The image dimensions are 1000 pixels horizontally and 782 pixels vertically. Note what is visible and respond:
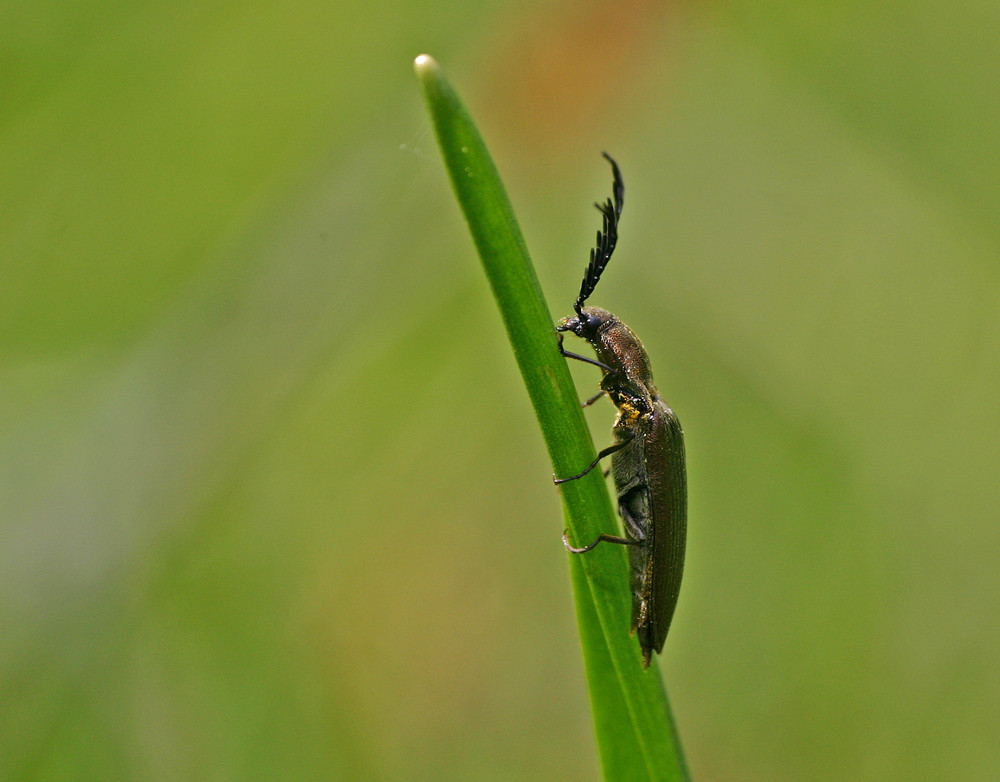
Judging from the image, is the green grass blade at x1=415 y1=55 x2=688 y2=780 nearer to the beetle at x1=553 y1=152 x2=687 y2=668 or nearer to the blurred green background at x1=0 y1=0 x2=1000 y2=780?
the beetle at x1=553 y1=152 x2=687 y2=668

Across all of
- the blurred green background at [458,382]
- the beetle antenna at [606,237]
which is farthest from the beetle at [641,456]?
the blurred green background at [458,382]

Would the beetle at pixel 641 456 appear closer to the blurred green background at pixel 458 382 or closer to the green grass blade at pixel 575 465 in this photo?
the green grass blade at pixel 575 465

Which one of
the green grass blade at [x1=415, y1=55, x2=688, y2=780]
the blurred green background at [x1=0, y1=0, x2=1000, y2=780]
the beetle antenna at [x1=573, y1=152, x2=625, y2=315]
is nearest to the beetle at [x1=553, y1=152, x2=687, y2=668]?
the beetle antenna at [x1=573, y1=152, x2=625, y2=315]

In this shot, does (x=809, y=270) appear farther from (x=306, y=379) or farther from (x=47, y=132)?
(x=47, y=132)

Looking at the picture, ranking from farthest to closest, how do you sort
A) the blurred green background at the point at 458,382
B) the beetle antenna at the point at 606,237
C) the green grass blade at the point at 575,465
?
the blurred green background at the point at 458,382
the beetle antenna at the point at 606,237
the green grass blade at the point at 575,465

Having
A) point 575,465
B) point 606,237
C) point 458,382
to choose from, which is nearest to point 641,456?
point 606,237

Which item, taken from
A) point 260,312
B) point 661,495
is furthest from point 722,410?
point 260,312

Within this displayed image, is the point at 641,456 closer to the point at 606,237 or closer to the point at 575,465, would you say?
the point at 606,237
